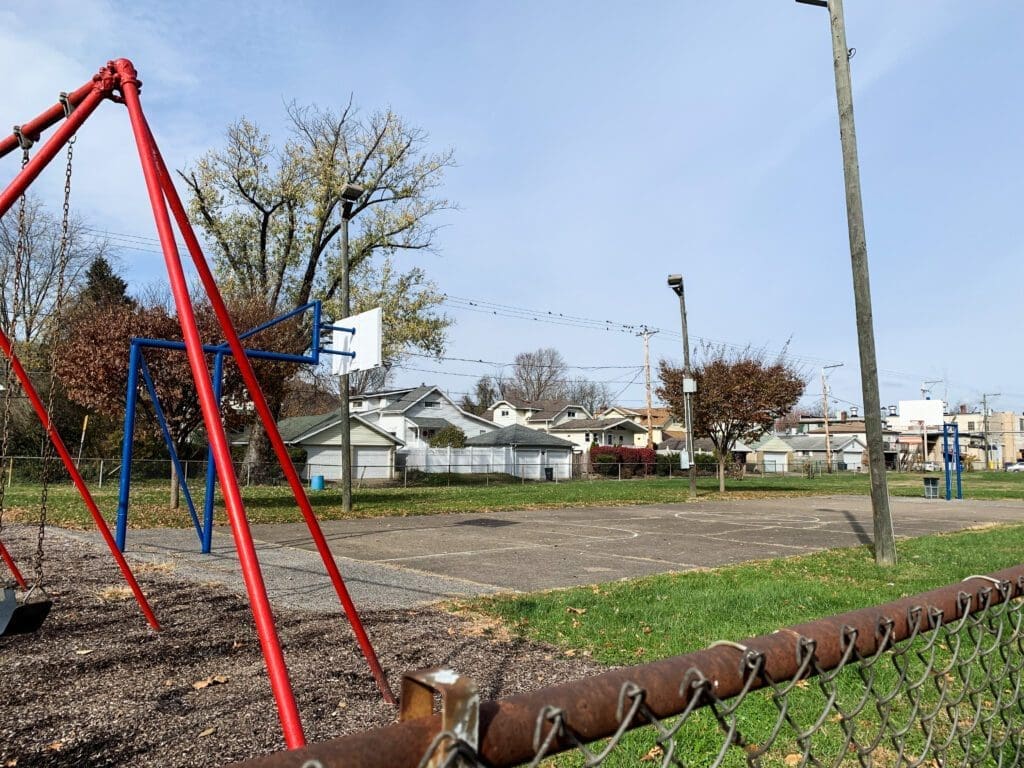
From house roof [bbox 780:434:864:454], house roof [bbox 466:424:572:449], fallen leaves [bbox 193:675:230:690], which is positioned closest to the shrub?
house roof [bbox 466:424:572:449]

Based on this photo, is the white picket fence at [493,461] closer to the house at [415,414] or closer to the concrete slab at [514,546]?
the house at [415,414]

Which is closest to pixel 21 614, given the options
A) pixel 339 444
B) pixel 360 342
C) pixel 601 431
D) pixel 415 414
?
pixel 360 342

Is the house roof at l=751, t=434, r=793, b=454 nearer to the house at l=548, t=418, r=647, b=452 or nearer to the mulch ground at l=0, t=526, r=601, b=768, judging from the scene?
the house at l=548, t=418, r=647, b=452

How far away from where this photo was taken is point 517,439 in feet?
155

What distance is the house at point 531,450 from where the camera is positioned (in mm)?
47000

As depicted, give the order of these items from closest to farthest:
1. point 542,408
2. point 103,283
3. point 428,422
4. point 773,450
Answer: point 103,283 < point 428,422 < point 542,408 < point 773,450

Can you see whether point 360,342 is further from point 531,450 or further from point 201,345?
point 531,450

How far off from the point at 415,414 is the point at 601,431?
17158 mm

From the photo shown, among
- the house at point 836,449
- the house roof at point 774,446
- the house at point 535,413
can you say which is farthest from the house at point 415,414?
Result: the house at point 836,449

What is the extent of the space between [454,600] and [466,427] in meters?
48.5

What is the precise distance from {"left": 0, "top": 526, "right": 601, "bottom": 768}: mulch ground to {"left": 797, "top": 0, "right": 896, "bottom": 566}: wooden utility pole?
5.46 metres

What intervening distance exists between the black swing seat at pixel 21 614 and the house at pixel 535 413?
2586 inches

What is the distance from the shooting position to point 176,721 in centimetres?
362

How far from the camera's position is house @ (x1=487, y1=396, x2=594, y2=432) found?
232ft
